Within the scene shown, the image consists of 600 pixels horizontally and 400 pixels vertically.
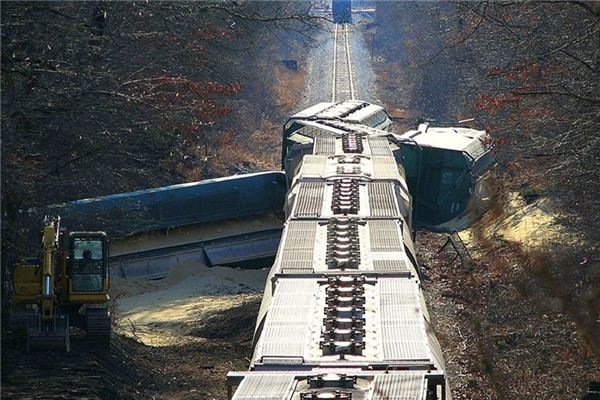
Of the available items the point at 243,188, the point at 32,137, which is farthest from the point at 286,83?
the point at 32,137

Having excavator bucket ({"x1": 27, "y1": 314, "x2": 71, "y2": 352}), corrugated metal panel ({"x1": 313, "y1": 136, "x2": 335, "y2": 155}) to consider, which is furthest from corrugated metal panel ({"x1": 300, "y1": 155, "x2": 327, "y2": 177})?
excavator bucket ({"x1": 27, "y1": 314, "x2": 71, "y2": 352})

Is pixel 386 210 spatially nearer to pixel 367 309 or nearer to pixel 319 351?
pixel 367 309

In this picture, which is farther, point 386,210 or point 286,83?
point 286,83

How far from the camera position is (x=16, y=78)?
19141mm

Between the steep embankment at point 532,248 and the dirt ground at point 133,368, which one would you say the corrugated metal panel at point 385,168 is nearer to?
the steep embankment at point 532,248

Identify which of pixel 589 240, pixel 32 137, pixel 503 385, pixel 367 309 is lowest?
pixel 503 385

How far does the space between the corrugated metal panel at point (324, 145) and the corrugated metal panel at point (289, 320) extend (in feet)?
33.1

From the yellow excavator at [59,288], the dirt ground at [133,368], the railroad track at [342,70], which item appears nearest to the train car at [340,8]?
the railroad track at [342,70]

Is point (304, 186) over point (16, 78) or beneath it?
beneath

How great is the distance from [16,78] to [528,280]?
39.5ft

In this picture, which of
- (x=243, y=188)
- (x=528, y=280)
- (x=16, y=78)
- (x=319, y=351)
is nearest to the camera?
(x=319, y=351)

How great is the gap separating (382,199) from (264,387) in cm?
907

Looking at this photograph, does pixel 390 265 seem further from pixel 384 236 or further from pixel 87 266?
pixel 87 266

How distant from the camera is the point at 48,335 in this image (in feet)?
62.2
